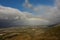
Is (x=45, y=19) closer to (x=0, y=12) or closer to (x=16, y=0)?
(x=16, y=0)

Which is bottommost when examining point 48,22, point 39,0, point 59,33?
point 59,33

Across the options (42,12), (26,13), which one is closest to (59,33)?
(42,12)

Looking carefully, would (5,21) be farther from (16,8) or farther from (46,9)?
(46,9)

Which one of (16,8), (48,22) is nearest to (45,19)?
(48,22)

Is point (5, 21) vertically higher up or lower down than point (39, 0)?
lower down

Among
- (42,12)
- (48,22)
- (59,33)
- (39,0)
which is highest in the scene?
(39,0)

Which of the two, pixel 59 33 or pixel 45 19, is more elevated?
pixel 45 19
